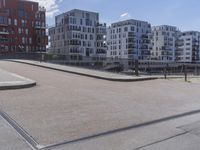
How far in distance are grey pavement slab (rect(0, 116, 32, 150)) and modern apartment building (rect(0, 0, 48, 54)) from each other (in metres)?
69.0

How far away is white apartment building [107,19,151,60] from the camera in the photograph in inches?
4402

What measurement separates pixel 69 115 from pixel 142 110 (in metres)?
2.22

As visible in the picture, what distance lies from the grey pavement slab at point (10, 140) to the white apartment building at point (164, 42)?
405 feet

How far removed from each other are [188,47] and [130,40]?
113 feet

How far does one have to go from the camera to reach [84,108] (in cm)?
790

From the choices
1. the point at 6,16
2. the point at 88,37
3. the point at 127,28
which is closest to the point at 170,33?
the point at 127,28

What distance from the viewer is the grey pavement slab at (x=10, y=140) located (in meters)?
5.00

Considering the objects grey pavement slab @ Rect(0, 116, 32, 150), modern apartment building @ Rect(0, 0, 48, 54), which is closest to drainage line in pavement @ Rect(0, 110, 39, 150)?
grey pavement slab @ Rect(0, 116, 32, 150)

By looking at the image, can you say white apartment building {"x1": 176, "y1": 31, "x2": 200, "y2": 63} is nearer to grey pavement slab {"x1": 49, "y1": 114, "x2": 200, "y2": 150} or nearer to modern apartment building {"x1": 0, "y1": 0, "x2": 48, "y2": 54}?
modern apartment building {"x1": 0, "y1": 0, "x2": 48, "y2": 54}

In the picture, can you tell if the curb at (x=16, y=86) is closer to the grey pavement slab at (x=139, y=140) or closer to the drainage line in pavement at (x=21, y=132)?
the drainage line in pavement at (x=21, y=132)

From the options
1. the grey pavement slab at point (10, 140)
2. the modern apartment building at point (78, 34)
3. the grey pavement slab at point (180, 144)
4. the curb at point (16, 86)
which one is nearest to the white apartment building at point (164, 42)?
the modern apartment building at point (78, 34)

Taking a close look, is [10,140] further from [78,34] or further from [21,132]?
[78,34]

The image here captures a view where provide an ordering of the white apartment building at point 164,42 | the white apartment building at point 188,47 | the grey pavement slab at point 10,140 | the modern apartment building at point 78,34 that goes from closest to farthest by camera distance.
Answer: the grey pavement slab at point 10,140 → the modern apartment building at point 78,34 → the white apartment building at point 164,42 → the white apartment building at point 188,47

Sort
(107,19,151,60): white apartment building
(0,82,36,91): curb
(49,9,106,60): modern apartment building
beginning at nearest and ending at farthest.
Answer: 1. (0,82,36,91): curb
2. (49,9,106,60): modern apartment building
3. (107,19,151,60): white apartment building
